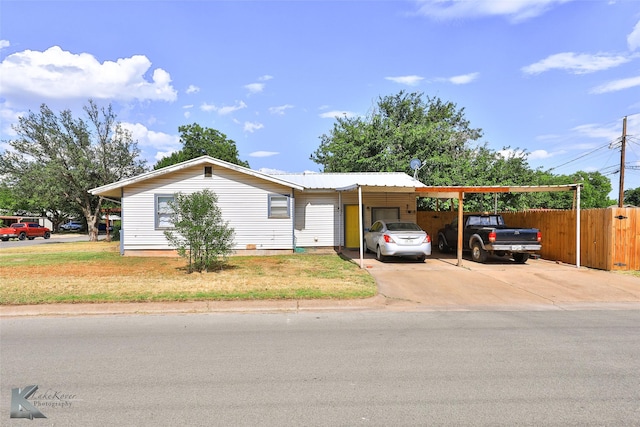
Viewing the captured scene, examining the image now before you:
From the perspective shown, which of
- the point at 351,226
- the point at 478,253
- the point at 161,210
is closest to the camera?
the point at 478,253

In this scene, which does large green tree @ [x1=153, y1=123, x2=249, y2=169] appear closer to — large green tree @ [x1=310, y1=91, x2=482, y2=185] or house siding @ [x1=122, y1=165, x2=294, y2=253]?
large green tree @ [x1=310, y1=91, x2=482, y2=185]

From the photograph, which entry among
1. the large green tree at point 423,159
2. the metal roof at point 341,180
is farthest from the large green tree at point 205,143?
the metal roof at point 341,180

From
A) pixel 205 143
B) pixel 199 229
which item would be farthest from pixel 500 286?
pixel 205 143

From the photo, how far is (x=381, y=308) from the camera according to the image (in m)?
7.34

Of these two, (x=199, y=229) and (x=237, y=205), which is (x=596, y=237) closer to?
(x=199, y=229)

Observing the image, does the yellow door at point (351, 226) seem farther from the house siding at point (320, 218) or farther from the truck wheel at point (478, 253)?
the truck wheel at point (478, 253)

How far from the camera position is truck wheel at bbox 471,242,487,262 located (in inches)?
527

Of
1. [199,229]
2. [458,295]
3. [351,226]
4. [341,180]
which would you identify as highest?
[341,180]

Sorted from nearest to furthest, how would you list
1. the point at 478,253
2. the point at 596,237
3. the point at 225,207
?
the point at 596,237 < the point at 478,253 < the point at 225,207

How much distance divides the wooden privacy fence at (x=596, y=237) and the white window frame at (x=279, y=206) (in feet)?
32.1

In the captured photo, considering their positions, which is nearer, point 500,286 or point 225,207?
point 500,286

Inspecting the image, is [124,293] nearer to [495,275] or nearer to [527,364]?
[527,364]

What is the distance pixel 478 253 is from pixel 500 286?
465cm

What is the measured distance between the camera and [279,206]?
15.6 meters
